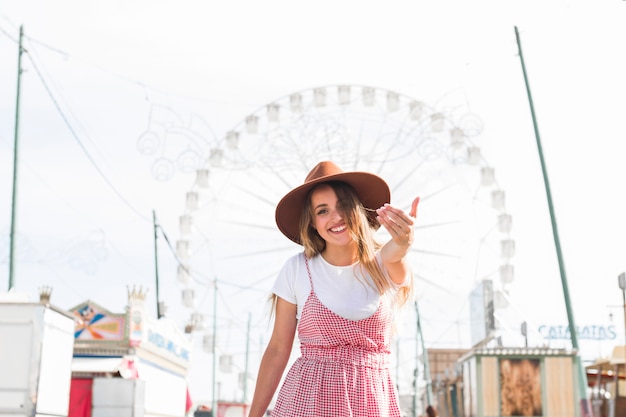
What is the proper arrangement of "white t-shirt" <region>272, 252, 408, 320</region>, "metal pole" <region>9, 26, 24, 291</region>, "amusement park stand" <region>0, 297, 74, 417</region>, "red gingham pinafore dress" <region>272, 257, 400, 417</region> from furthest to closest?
1. "metal pole" <region>9, 26, 24, 291</region>
2. "amusement park stand" <region>0, 297, 74, 417</region>
3. "white t-shirt" <region>272, 252, 408, 320</region>
4. "red gingham pinafore dress" <region>272, 257, 400, 417</region>

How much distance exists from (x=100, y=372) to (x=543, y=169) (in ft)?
50.1

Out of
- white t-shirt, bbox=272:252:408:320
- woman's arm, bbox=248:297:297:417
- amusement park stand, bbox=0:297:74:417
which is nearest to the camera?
white t-shirt, bbox=272:252:408:320

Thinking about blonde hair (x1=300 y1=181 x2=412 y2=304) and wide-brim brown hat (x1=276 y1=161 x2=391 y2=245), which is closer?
blonde hair (x1=300 y1=181 x2=412 y2=304)

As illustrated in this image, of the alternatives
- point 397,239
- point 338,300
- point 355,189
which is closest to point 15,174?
point 355,189

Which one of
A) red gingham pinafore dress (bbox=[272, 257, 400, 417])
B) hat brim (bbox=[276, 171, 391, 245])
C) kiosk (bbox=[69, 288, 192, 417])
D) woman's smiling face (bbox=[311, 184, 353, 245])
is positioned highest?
kiosk (bbox=[69, 288, 192, 417])

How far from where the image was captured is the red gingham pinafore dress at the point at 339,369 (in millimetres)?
3750

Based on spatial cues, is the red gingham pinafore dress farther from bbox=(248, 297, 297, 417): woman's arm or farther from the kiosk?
the kiosk

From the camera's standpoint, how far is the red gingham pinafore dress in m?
3.75

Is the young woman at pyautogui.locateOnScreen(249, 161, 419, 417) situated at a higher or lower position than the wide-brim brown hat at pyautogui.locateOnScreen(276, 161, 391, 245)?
lower

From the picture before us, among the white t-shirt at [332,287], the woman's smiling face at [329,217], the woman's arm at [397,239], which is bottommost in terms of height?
the white t-shirt at [332,287]

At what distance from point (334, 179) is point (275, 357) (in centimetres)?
76

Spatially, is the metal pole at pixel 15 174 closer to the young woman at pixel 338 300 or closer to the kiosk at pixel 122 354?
the kiosk at pixel 122 354

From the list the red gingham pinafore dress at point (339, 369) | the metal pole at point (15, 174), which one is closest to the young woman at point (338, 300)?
the red gingham pinafore dress at point (339, 369)

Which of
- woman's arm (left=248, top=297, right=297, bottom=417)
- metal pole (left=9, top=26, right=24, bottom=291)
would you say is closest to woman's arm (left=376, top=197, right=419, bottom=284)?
woman's arm (left=248, top=297, right=297, bottom=417)
